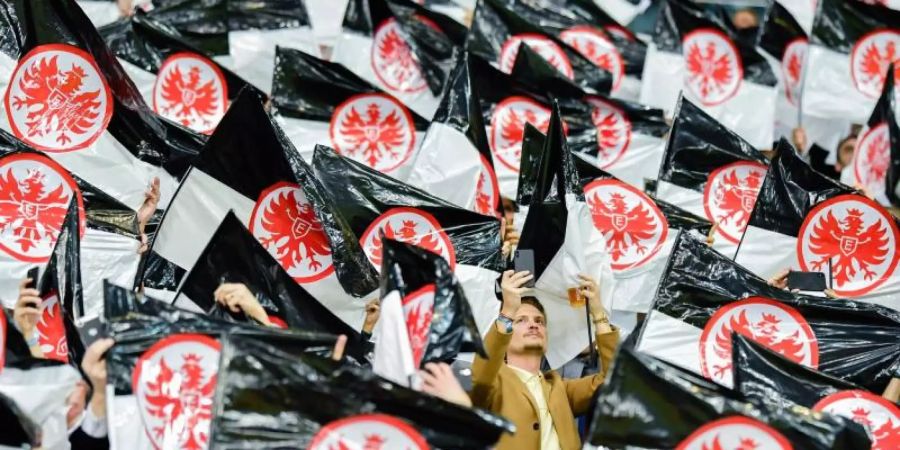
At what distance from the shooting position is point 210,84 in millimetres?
8227

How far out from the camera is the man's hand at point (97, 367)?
4.77 metres

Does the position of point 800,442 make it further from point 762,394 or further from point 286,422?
point 286,422

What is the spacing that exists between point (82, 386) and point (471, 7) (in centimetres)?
674

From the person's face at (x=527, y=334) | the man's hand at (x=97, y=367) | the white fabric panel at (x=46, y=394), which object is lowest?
the white fabric panel at (x=46, y=394)

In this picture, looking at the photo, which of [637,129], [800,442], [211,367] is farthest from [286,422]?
[637,129]

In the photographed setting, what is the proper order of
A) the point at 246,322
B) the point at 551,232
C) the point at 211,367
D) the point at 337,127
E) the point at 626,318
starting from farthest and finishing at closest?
1. the point at 337,127
2. the point at 626,318
3. the point at 551,232
4. the point at 246,322
5. the point at 211,367

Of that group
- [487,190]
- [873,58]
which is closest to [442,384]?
[487,190]

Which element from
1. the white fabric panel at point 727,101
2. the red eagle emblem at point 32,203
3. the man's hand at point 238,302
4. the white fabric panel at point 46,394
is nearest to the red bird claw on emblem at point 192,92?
the red eagle emblem at point 32,203

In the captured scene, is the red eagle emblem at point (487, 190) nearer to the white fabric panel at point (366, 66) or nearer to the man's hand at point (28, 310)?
the white fabric panel at point (366, 66)

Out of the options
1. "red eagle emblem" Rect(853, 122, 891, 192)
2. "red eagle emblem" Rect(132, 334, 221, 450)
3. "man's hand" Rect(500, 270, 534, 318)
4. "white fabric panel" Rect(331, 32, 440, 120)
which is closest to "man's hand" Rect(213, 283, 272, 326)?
"red eagle emblem" Rect(132, 334, 221, 450)

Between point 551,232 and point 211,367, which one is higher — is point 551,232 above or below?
above

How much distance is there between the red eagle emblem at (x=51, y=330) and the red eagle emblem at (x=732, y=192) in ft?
12.7

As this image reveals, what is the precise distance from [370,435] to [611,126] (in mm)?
4683

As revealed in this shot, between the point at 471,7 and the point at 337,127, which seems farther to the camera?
the point at 471,7
